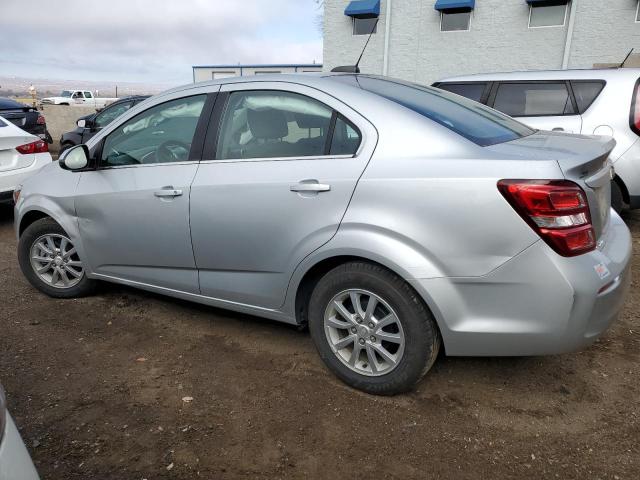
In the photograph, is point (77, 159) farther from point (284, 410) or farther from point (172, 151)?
point (284, 410)

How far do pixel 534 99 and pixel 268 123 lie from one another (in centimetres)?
404

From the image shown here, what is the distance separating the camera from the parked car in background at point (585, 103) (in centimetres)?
496

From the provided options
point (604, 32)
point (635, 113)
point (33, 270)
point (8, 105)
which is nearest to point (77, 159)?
point (33, 270)

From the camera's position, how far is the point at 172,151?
3.21 metres

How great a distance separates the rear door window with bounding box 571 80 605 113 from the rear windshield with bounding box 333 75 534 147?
2763 mm

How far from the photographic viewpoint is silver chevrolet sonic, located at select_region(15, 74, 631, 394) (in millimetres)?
2113

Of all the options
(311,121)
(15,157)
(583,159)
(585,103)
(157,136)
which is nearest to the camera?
(583,159)

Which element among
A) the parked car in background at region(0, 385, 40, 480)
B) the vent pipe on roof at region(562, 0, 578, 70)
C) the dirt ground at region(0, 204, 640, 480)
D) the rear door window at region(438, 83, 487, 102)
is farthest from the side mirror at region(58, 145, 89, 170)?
the vent pipe on roof at region(562, 0, 578, 70)

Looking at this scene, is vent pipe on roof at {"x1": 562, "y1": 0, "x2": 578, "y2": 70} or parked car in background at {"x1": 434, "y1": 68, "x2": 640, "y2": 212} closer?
parked car in background at {"x1": 434, "y1": 68, "x2": 640, "y2": 212}

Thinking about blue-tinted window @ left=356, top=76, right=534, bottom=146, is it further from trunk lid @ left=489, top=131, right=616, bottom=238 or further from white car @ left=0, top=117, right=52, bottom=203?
white car @ left=0, top=117, right=52, bottom=203

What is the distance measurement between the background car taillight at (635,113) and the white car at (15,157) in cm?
660

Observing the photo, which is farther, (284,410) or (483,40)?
(483,40)

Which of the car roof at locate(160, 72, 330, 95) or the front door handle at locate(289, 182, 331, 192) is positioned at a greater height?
the car roof at locate(160, 72, 330, 95)

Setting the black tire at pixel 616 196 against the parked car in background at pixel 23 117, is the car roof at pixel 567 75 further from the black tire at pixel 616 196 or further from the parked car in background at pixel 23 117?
the parked car in background at pixel 23 117
